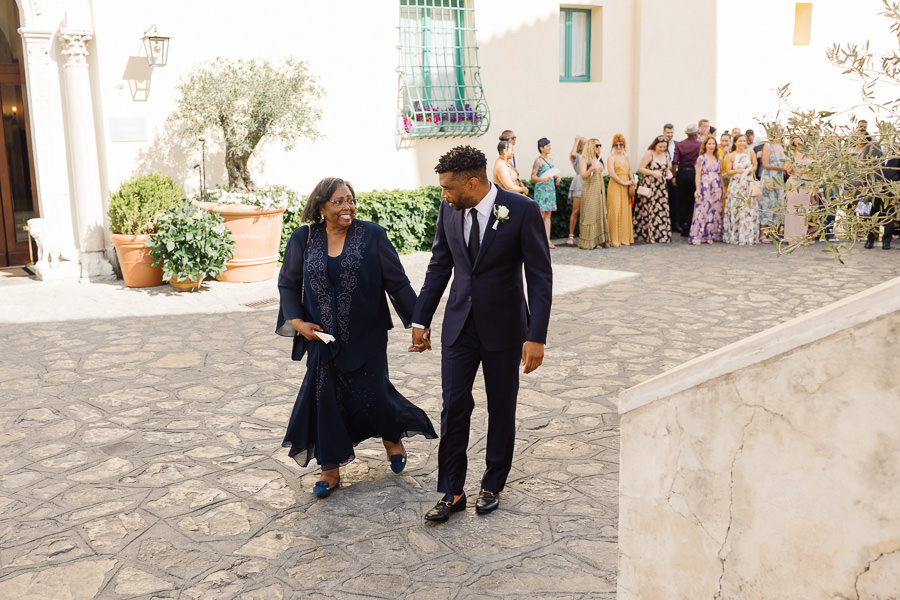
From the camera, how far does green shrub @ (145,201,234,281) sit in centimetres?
987

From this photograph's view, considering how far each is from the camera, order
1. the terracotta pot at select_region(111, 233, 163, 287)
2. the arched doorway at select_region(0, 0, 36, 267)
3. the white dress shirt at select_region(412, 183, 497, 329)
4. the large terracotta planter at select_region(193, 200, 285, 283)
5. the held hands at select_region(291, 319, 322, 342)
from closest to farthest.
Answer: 1. the white dress shirt at select_region(412, 183, 497, 329)
2. the held hands at select_region(291, 319, 322, 342)
3. the terracotta pot at select_region(111, 233, 163, 287)
4. the large terracotta planter at select_region(193, 200, 285, 283)
5. the arched doorway at select_region(0, 0, 36, 267)

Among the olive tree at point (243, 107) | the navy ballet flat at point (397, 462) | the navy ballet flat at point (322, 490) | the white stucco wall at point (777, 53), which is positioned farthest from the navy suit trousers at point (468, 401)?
the white stucco wall at point (777, 53)

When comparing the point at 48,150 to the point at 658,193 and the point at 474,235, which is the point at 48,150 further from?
the point at 658,193

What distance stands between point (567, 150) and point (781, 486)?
43.3 feet

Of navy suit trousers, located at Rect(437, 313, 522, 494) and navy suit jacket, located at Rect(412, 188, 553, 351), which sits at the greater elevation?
navy suit jacket, located at Rect(412, 188, 553, 351)

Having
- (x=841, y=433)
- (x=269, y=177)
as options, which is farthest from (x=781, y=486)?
(x=269, y=177)

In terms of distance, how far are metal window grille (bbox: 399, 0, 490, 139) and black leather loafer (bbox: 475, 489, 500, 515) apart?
31.7ft

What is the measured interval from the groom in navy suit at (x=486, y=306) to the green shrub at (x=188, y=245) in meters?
6.19

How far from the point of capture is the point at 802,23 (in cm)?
1742

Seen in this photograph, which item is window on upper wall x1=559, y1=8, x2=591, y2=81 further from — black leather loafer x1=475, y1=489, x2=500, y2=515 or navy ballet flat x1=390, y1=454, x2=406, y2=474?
black leather loafer x1=475, y1=489, x2=500, y2=515

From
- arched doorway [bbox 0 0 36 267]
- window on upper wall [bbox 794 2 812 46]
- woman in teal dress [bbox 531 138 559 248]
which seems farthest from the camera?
window on upper wall [bbox 794 2 812 46]

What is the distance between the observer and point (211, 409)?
6.02 meters

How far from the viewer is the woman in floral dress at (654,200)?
13.9 m

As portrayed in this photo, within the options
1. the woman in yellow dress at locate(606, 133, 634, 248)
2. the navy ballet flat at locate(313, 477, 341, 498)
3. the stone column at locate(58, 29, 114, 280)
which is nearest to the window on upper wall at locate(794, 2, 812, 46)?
the woman in yellow dress at locate(606, 133, 634, 248)
